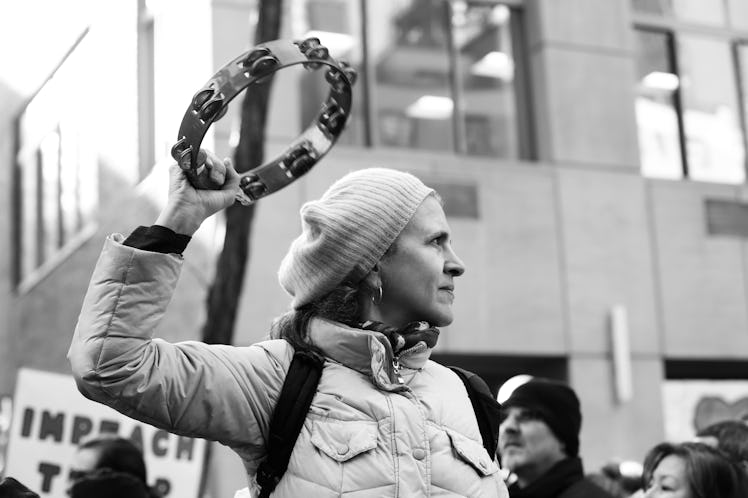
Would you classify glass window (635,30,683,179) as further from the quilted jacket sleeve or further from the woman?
the quilted jacket sleeve

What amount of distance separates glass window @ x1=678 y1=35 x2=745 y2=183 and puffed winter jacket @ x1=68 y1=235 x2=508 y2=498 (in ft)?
41.8

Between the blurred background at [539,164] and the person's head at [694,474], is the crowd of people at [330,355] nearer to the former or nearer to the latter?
the person's head at [694,474]

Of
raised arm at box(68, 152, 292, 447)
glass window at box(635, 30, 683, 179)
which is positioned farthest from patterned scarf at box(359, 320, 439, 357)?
glass window at box(635, 30, 683, 179)

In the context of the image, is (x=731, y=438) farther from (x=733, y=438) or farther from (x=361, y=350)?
(x=361, y=350)

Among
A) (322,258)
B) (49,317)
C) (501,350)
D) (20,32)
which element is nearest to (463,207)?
(501,350)

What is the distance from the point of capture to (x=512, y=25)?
14.4 m

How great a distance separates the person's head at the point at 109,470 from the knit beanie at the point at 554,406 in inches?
63.1

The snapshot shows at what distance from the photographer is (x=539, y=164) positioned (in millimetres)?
13812

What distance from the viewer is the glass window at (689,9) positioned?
1524cm

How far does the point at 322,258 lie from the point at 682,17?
1338 centimetres

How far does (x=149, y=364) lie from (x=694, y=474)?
2.88 m

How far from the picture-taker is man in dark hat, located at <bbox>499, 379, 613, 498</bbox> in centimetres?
525

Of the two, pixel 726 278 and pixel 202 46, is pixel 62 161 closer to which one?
pixel 202 46

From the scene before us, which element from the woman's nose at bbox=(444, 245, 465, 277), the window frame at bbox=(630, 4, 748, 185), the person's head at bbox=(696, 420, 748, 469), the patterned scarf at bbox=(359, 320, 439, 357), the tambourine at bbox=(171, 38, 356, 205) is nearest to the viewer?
the tambourine at bbox=(171, 38, 356, 205)
